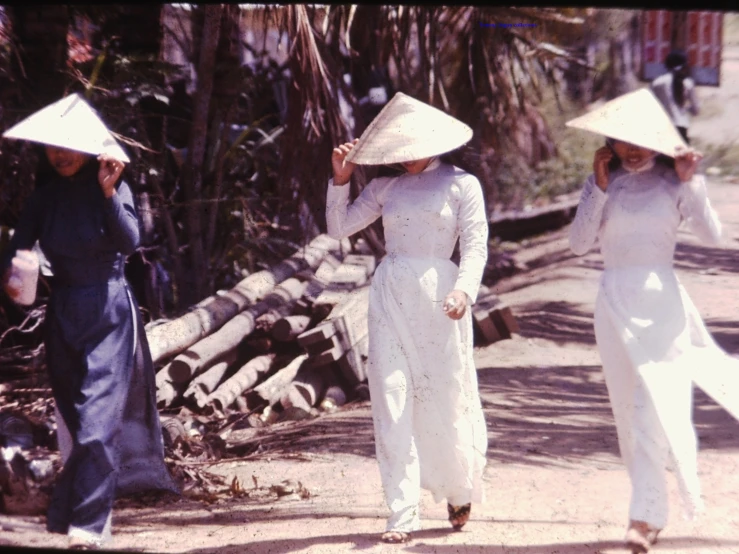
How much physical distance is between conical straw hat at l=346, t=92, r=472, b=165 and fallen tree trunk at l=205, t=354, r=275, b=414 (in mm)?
2563

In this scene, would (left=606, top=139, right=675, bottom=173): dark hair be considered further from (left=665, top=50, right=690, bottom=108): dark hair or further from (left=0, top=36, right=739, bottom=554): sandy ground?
(left=665, top=50, right=690, bottom=108): dark hair

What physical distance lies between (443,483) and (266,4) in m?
3.25

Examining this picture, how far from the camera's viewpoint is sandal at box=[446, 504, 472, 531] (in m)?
4.56

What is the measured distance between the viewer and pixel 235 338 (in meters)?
7.05

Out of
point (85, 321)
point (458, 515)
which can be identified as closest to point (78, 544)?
point (85, 321)

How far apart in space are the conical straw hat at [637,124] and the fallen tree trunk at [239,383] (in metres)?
3.24

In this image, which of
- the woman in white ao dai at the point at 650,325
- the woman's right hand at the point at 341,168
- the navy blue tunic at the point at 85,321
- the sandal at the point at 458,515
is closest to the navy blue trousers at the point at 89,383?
the navy blue tunic at the point at 85,321

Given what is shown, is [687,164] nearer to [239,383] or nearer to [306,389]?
[306,389]

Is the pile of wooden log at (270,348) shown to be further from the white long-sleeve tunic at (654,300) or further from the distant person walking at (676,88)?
the white long-sleeve tunic at (654,300)

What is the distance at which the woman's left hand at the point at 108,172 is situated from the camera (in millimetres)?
4145

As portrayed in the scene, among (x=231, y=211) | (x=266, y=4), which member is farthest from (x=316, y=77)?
(x=231, y=211)

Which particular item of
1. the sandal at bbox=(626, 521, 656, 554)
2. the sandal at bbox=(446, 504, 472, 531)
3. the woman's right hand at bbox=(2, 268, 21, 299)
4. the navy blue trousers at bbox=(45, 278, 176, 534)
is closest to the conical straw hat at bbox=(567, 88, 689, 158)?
the sandal at bbox=(626, 521, 656, 554)

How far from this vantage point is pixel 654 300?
4.22 metres

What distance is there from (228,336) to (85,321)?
2.76 m
